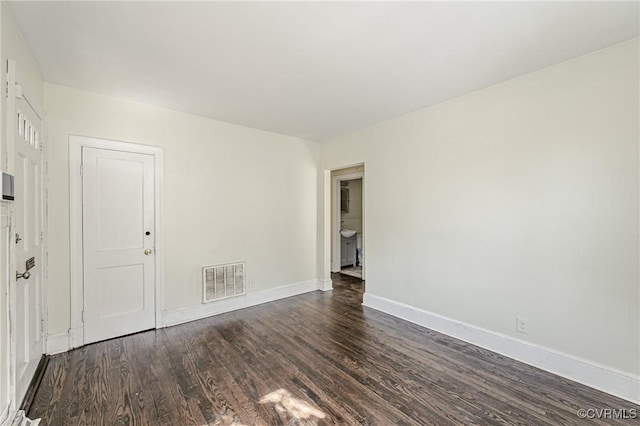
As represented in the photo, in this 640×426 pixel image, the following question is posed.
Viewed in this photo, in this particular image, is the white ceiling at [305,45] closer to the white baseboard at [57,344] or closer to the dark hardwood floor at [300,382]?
the white baseboard at [57,344]

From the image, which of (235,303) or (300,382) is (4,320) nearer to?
(300,382)

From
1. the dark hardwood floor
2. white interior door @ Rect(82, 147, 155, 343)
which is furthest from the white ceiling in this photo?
the dark hardwood floor

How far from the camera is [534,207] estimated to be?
8.00ft

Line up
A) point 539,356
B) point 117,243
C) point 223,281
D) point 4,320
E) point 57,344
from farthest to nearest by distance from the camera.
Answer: point 223,281 → point 117,243 → point 57,344 → point 539,356 → point 4,320

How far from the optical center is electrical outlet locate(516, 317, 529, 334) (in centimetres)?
247

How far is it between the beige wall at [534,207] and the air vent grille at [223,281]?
2202 mm

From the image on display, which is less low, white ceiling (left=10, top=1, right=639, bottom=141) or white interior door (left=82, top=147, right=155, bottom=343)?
white ceiling (left=10, top=1, right=639, bottom=141)

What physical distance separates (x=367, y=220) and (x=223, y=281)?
221cm

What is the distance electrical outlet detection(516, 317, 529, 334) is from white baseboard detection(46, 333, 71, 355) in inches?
171

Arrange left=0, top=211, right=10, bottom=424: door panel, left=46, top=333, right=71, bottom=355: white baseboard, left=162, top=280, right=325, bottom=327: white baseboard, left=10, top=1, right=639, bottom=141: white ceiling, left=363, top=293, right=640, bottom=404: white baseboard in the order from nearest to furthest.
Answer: left=0, top=211, right=10, bottom=424: door panel
left=10, top=1, right=639, bottom=141: white ceiling
left=363, top=293, right=640, bottom=404: white baseboard
left=46, top=333, right=71, bottom=355: white baseboard
left=162, top=280, right=325, bottom=327: white baseboard

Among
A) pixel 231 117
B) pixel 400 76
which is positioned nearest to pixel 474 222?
pixel 400 76

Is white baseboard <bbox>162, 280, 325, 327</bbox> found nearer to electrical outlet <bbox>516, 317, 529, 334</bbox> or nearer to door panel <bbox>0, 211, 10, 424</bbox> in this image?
door panel <bbox>0, 211, 10, 424</bbox>

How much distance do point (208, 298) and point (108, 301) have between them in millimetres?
1062

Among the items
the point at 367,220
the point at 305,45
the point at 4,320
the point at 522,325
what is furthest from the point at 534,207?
the point at 4,320
